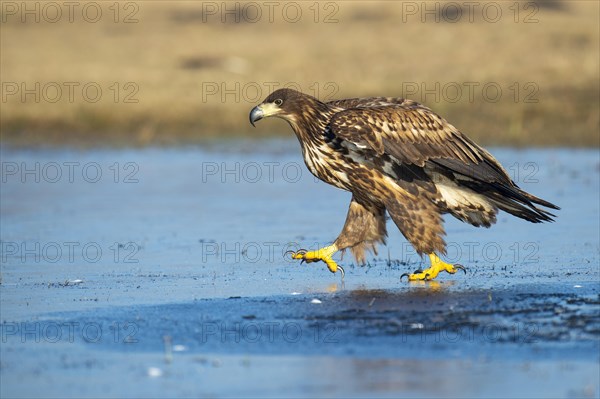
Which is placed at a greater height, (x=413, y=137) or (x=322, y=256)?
(x=413, y=137)

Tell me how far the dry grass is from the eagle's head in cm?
1072

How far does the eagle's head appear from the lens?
1088cm

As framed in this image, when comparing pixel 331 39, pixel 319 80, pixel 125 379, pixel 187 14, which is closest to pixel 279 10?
pixel 187 14

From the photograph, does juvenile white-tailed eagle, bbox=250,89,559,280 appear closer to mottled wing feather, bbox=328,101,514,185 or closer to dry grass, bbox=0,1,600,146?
mottled wing feather, bbox=328,101,514,185

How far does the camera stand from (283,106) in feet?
36.0

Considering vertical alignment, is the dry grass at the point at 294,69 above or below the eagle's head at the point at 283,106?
above

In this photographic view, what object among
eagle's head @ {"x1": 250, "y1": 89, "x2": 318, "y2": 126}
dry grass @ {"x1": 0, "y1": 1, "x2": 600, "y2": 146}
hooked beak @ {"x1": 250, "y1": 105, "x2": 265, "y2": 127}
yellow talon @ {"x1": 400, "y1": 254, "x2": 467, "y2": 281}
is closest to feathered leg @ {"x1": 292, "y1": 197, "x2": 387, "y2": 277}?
yellow talon @ {"x1": 400, "y1": 254, "x2": 467, "y2": 281}

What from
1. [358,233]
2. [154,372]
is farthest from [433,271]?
[154,372]

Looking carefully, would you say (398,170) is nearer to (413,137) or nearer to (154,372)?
(413,137)

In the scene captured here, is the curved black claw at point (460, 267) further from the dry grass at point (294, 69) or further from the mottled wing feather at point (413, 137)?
the dry grass at point (294, 69)

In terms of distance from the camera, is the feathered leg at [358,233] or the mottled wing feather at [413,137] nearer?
the mottled wing feather at [413,137]

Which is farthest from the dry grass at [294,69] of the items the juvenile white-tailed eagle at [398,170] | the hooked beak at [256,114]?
the hooked beak at [256,114]

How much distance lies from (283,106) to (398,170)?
116cm

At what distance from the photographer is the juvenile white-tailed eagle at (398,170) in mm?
10586
